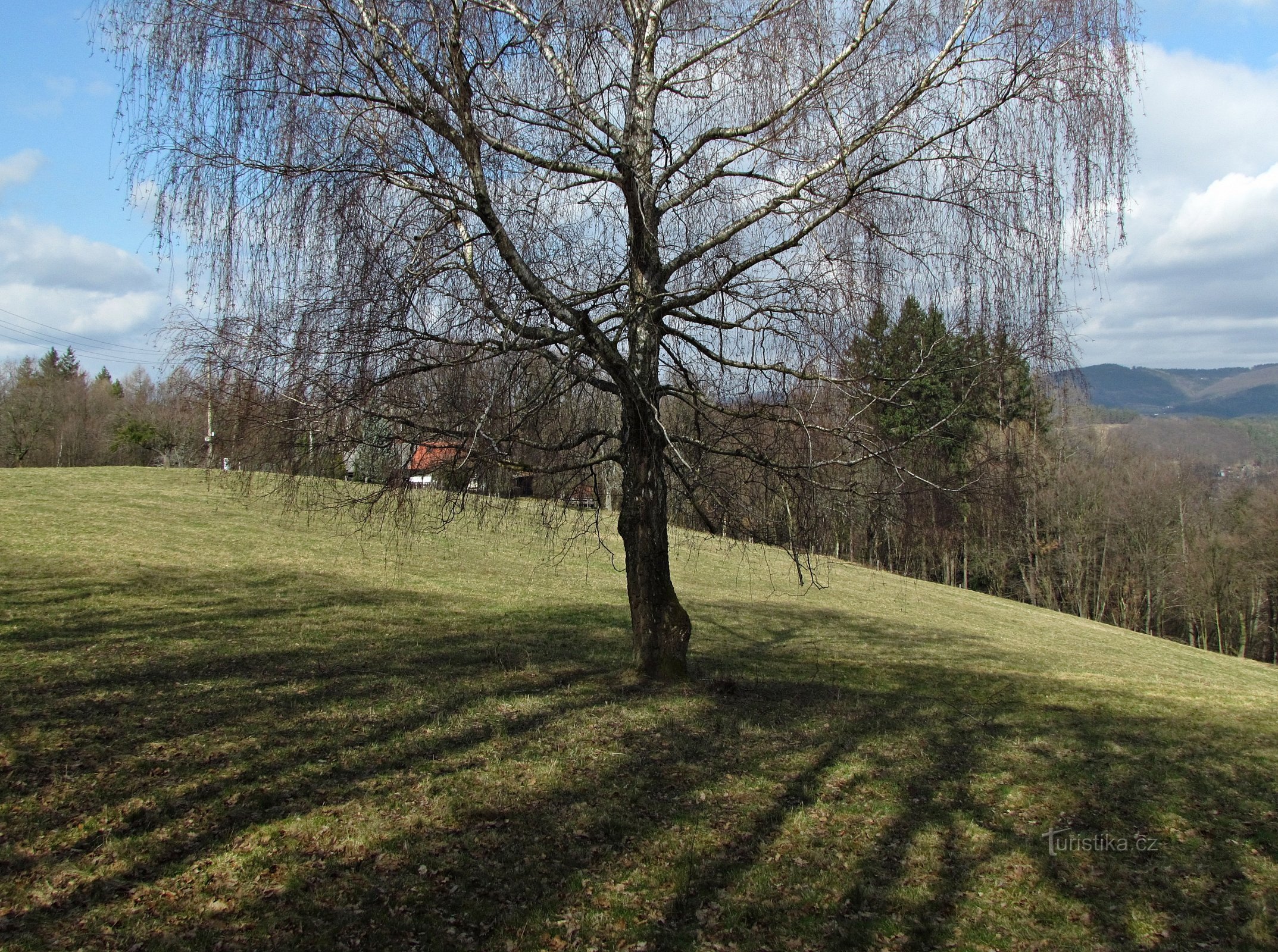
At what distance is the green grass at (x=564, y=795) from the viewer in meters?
4.23

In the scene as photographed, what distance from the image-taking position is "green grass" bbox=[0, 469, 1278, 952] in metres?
4.23

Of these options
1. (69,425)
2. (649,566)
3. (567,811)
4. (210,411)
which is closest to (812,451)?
(649,566)

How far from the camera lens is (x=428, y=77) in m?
5.60

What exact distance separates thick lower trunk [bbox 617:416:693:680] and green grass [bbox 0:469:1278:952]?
376 mm

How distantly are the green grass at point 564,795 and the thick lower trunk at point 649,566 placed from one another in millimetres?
376

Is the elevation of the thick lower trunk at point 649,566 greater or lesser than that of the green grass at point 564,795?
greater

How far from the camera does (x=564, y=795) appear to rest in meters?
5.72

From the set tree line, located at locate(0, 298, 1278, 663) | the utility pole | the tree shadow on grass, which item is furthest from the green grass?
the utility pole

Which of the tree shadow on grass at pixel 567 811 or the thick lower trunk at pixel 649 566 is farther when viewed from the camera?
the thick lower trunk at pixel 649 566

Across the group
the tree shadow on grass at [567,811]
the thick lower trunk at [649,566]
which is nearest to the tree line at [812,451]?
the thick lower trunk at [649,566]

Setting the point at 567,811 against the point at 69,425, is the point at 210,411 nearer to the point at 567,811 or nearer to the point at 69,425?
the point at 567,811

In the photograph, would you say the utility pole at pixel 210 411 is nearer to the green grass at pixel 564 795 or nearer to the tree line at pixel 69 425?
the green grass at pixel 564 795

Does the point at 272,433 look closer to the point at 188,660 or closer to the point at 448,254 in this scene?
the point at 448,254

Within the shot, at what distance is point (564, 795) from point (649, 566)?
2807mm
